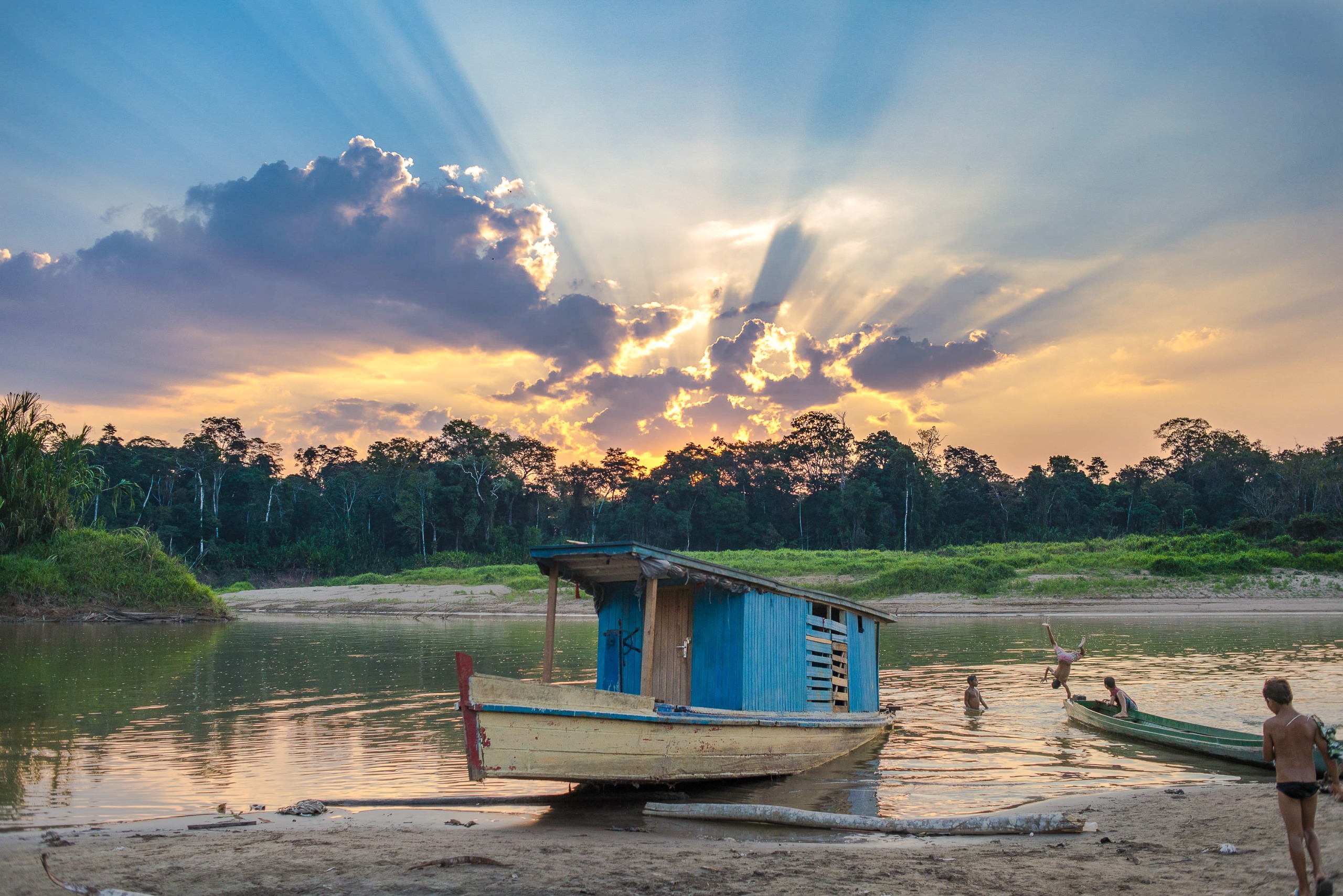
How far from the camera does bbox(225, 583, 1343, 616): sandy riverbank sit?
4275 cm

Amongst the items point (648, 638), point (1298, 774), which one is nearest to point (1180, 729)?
point (1298, 774)

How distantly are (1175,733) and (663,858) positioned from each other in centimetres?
1057

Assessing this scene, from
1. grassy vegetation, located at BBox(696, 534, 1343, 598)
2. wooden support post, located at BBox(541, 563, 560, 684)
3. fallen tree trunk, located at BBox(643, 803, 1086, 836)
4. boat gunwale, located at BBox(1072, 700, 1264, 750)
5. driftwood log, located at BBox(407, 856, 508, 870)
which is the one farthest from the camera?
grassy vegetation, located at BBox(696, 534, 1343, 598)

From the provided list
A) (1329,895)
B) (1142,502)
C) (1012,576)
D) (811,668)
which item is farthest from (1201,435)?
(1329,895)

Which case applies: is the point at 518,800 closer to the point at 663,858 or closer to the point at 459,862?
the point at 459,862

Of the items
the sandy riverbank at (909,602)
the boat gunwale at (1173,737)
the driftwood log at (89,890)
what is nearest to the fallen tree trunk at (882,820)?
the boat gunwale at (1173,737)

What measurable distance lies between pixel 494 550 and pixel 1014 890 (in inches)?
3196

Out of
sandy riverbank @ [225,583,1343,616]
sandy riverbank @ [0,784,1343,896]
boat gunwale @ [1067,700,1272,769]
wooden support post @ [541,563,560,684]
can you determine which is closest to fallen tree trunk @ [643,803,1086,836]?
sandy riverbank @ [0,784,1343,896]

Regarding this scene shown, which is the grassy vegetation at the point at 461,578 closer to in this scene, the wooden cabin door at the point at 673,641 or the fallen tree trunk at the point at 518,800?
the wooden cabin door at the point at 673,641

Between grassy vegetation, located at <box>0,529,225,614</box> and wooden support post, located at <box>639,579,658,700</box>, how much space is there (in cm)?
3756

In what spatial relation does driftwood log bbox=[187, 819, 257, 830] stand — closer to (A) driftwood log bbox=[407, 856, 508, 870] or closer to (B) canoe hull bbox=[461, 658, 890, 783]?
(B) canoe hull bbox=[461, 658, 890, 783]

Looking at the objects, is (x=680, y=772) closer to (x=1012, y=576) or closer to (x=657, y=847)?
(x=657, y=847)

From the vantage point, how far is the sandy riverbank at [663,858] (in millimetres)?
6891

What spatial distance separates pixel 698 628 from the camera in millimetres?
12953
